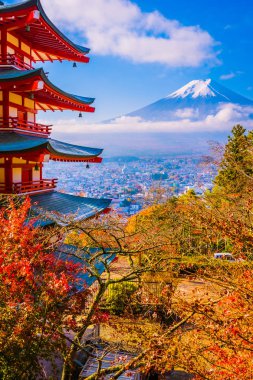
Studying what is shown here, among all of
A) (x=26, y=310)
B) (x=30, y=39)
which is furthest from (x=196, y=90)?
(x=26, y=310)

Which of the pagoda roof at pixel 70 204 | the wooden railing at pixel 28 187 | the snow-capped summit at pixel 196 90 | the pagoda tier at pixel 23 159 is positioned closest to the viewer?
the pagoda tier at pixel 23 159

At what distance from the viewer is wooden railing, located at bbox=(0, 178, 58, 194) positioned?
10.7m

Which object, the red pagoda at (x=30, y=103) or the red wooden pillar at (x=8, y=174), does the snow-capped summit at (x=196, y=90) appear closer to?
the red pagoda at (x=30, y=103)

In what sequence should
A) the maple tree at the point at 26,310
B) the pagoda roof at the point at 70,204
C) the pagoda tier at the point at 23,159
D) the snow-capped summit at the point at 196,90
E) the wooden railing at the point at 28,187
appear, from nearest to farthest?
the maple tree at the point at 26,310
the pagoda tier at the point at 23,159
the wooden railing at the point at 28,187
the pagoda roof at the point at 70,204
the snow-capped summit at the point at 196,90

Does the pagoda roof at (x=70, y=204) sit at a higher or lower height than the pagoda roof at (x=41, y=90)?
lower

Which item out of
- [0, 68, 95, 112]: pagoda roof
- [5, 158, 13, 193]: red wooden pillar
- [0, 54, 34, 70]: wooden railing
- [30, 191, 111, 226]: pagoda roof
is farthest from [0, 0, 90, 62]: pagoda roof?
[30, 191, 111, 226]: pagoda roof

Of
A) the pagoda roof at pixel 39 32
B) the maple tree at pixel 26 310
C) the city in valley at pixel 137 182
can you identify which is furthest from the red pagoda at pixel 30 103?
the maple tree at pixel 26 310

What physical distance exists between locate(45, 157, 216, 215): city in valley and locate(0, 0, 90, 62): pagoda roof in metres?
4.70

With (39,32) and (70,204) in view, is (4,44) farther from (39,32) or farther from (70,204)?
(70,204)

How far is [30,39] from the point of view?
12578mm

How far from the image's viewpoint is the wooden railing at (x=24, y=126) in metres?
10.8

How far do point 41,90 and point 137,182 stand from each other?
34015mm

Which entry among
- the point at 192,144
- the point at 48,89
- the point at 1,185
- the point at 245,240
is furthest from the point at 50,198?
the point at 192,144

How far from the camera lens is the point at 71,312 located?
569 centimetres
